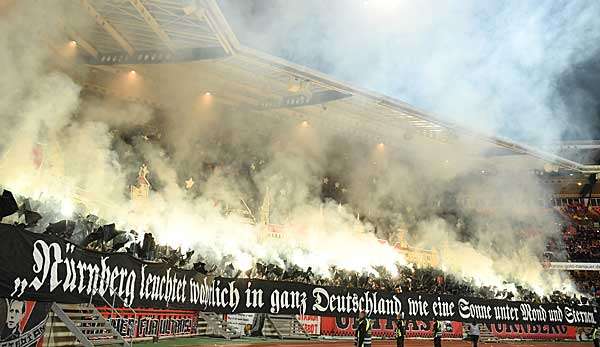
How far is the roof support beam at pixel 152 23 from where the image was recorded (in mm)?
12970

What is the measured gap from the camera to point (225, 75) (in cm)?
1694

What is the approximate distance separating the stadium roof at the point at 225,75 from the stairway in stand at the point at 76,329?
25.3ft

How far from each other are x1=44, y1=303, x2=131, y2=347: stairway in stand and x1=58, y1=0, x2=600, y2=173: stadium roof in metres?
7.71

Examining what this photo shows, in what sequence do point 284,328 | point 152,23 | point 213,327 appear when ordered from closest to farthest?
1. point 213,327
2. point 152,23
3. point 284,328

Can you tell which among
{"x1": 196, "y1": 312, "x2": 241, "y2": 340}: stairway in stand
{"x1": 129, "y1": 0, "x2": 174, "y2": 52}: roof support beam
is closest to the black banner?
{"x1": 196, "y1": 312, "x2": 241, "y2": 340}: stairway in stand

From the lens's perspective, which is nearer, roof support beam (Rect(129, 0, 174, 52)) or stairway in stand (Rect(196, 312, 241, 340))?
stairway in stand (Rect(196, 312, 241, 340))

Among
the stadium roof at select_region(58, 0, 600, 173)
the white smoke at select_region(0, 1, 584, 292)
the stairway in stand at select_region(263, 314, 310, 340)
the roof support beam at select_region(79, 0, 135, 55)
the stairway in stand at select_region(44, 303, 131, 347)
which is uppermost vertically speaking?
the roof support beam at select_region(79, 0, 135, 55)

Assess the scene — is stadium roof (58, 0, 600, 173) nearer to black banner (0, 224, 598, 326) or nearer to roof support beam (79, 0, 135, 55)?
roof support beam (79, 0, 135, 55)

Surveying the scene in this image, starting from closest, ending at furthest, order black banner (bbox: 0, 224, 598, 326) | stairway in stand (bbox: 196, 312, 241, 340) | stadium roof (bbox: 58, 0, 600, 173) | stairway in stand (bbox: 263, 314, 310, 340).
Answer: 1. black banner (bbox: 0, 224, 598, 326)
2. stairway in stand (bbox: 196, 312, 241, 340)
3. stadium roof (bbox: 58, 0, 600, 173)
4. stairway in stand (bbox: 263, 314, 310, 340)

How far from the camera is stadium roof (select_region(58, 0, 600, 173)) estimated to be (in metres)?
13.5

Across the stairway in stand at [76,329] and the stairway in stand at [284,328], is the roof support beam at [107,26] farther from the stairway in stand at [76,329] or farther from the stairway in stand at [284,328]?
the stairway in stand at [284,328]

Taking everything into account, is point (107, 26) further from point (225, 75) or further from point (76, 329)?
point (76, 329)

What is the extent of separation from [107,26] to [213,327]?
9.28 m

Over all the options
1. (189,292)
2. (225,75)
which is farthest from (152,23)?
(189,292)
